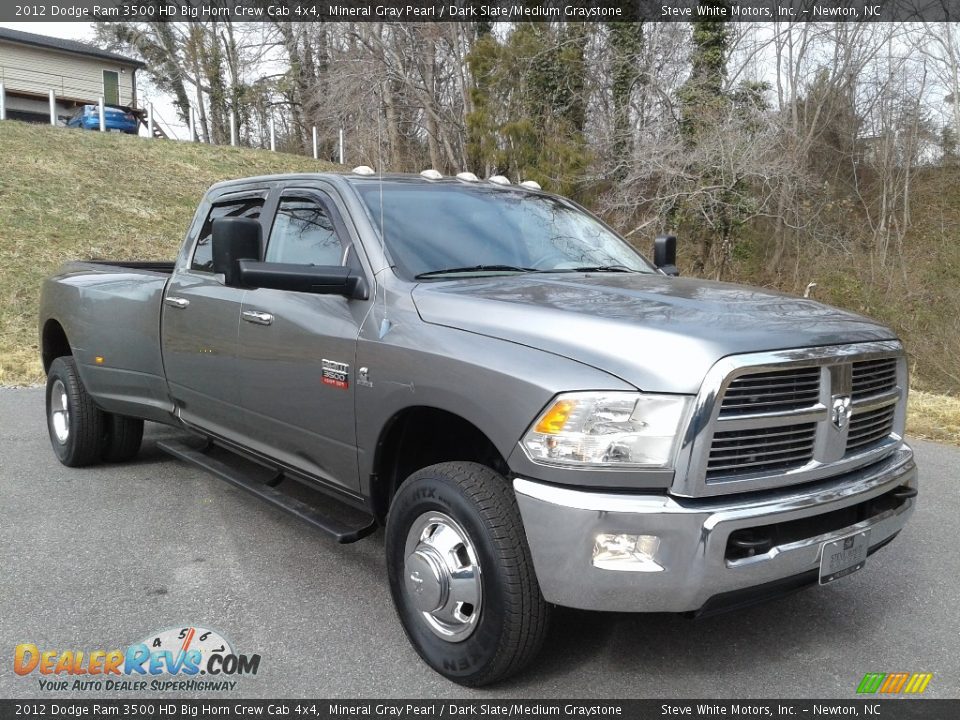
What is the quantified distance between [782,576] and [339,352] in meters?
1.93

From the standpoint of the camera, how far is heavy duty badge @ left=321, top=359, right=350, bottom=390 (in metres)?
3.53

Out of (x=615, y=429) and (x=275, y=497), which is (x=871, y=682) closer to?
(x=615, y=429)

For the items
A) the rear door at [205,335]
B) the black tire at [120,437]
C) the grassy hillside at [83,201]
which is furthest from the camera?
the grassy hillside at [83,201]

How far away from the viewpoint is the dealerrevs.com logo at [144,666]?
3090 millimetres

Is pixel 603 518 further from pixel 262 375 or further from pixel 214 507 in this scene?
pixel 214 507

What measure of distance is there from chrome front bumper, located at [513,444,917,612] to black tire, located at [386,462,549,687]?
0.36ft

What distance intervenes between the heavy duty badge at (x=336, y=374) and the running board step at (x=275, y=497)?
2.08 feet

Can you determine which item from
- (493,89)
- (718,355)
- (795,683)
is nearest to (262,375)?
(718,355)

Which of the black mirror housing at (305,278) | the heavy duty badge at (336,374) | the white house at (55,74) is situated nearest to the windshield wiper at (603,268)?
the black mirror housing at (305,278)

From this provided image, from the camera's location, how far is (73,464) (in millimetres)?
5922

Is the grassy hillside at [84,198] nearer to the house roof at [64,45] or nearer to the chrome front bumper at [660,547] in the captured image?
the chrome front bumper at [660,547]

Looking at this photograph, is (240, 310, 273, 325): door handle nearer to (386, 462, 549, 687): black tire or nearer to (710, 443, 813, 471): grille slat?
(386, 462, 549, 687): black tire

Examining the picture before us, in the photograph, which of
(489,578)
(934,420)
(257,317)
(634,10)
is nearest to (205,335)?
(257,317)

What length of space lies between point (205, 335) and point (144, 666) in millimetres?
1894
